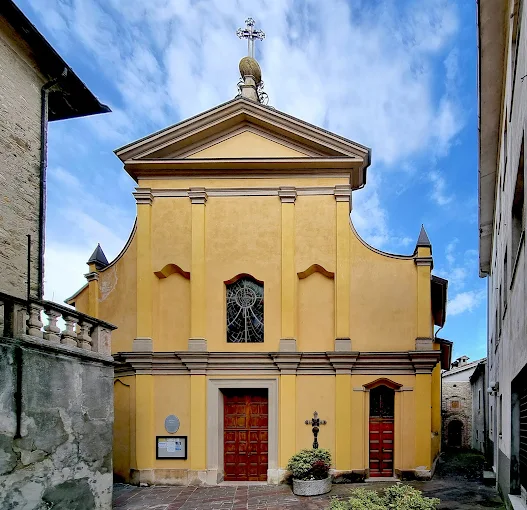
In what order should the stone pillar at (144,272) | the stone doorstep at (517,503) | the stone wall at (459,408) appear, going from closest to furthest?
the stone doorstep at (517,503) → the stone pillar at (144,272) → the stone wall at (459,408)

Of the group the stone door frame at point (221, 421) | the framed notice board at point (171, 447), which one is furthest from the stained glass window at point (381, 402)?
the framed notice board at point (171, 447)

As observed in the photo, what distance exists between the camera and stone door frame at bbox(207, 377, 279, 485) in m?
13.9

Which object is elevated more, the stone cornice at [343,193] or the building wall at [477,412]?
the stone cornice at [343,193]

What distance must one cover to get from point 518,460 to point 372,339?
21.8 ft

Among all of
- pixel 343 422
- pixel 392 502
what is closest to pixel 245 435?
pixel 343 422

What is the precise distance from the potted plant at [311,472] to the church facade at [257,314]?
0.68 metres

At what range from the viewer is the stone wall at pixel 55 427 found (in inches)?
294

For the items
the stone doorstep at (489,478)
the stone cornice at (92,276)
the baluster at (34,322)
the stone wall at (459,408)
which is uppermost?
the stone cornice at (92,276)

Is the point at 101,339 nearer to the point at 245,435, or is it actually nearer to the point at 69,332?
the point at 69,332

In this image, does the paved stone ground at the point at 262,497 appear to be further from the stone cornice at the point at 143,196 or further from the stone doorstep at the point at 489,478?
the stone cornice at the point at 143,196

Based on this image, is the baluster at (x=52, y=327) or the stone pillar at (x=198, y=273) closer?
the baluster at (x=52, y=327)

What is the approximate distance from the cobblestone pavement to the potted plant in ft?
0.65

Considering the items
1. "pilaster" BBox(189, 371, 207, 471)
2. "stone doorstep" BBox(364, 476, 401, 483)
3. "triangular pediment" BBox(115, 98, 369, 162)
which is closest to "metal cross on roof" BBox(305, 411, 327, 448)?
"stone doorstep" BBox(364, 476, 401, 483)

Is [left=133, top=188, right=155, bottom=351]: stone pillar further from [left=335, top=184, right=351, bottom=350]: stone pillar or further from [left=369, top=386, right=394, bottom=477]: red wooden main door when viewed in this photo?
[left=369, top=386, right=394, bottom=477]: red wooden main door
